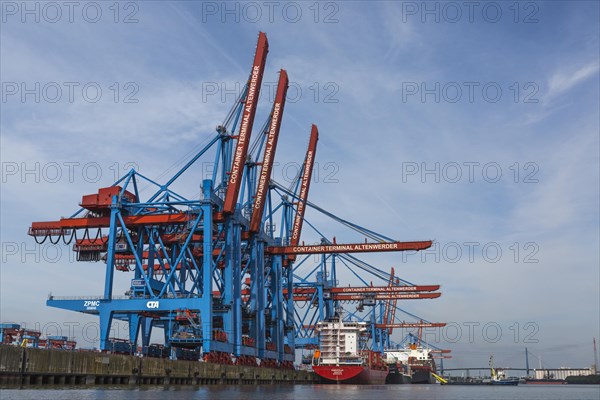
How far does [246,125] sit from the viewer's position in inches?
2272

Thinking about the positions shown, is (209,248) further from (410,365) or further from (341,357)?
(410,365)

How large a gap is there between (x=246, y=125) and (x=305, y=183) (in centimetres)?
2804

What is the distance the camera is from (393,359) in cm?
11381

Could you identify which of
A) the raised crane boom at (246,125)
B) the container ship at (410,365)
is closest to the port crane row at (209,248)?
the raised crane boom at (246,125)

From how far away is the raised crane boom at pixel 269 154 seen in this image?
213ft

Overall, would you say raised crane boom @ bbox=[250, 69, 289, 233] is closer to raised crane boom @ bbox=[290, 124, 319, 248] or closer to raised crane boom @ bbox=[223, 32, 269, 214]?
raised crane boom @ bbox=[223, 32, 269, 214]

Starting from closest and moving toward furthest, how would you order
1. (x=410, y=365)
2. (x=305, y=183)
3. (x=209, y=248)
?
(x=209, y=248) < (x=305, y=183) < (x=410, y=365)

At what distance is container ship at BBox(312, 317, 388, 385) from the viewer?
65.7m

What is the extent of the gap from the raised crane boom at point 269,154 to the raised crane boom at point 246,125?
795 centimetres

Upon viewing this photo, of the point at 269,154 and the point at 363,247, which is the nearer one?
the point at 363,247

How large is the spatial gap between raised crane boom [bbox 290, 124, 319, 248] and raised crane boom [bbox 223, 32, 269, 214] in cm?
2502

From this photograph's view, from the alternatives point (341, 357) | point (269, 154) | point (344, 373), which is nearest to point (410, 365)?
point (341, 357)

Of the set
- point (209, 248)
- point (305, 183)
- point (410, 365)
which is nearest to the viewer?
point (209, 248)

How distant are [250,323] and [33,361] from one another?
37.2 metres
